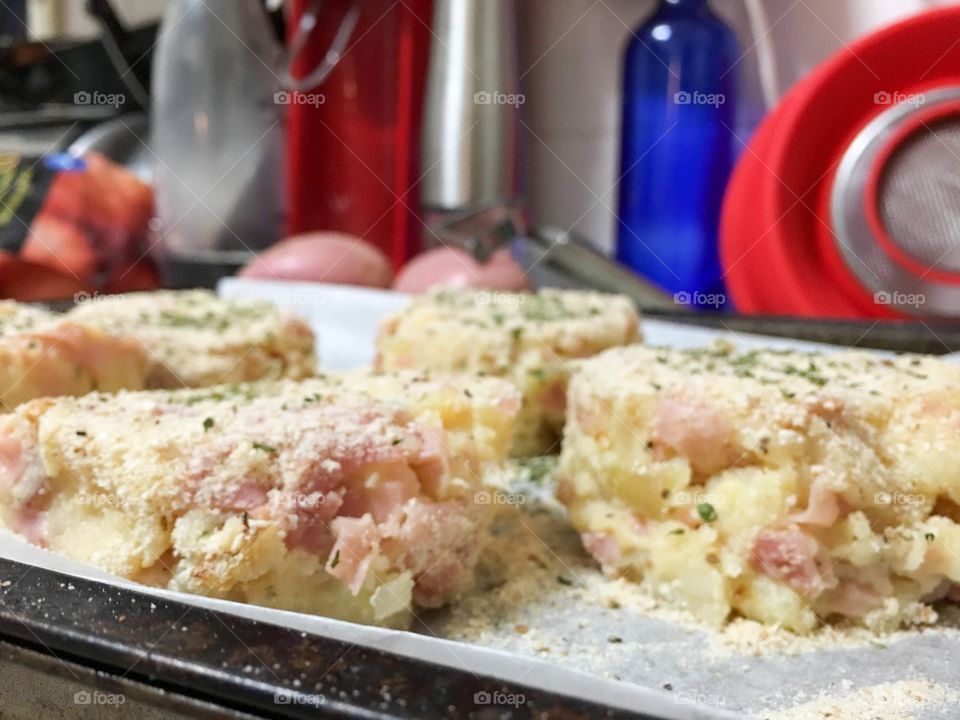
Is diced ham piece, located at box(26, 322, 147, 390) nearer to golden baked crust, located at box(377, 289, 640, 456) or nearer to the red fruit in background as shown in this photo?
golden baked crust, located at box(377, 289, 640, 456)

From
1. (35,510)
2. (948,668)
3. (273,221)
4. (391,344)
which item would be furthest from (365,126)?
(948,668)

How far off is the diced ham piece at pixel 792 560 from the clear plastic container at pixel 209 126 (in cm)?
262

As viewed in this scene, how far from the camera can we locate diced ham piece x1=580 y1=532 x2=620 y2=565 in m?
1.48


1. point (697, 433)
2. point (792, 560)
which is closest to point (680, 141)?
point (697, 433)

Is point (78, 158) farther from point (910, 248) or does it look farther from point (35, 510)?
point (910, 248)

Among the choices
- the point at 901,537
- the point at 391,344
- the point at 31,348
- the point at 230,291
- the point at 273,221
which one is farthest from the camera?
the point at 273,221

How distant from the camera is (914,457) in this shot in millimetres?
1389

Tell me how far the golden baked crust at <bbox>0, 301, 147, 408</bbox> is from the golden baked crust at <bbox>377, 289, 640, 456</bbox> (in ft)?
1.97

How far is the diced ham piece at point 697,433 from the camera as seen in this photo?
1.40 metres

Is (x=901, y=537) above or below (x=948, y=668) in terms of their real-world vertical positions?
above

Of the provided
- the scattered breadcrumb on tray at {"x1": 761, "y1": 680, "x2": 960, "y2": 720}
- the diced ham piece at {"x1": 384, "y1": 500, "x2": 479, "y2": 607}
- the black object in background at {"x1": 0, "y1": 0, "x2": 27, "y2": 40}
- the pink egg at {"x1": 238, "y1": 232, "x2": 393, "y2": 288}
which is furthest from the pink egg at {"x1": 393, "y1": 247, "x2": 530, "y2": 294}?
the black object in background at {"x1": 0, "y1": 0, "x2": 27, "y2": 40}

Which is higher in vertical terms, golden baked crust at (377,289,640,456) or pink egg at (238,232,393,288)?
pink egg at (238,232,393,288)

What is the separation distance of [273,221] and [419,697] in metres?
3.16

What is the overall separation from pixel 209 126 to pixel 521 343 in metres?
2.04
